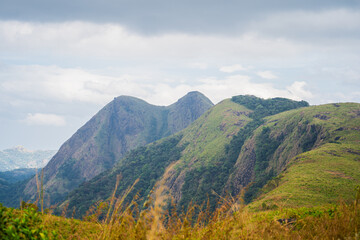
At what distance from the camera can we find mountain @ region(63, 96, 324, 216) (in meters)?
90.3

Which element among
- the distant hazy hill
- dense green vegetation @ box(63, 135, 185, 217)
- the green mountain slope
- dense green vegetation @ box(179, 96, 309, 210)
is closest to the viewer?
the green mountain slope

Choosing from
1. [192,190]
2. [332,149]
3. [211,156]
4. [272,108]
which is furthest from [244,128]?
[332,149]

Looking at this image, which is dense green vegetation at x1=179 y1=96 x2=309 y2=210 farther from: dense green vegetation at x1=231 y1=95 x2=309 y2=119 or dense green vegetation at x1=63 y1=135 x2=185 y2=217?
dense green vegetation at x1=63 y1=135 x2=185 y2=217

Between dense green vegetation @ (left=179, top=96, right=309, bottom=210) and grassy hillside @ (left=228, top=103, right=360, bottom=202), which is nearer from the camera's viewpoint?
grassy hillside @ (left=228, top=103, right=360, bottom=202)

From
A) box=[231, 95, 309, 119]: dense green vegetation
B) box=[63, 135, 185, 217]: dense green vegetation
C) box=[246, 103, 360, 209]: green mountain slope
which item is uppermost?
box=[231, 95, 309, 119]: dense green vegetation

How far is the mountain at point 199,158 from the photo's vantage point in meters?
90.3

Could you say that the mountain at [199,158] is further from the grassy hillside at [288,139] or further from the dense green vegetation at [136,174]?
the grassy hillside at [288,139]

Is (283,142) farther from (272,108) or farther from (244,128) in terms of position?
(272,108)

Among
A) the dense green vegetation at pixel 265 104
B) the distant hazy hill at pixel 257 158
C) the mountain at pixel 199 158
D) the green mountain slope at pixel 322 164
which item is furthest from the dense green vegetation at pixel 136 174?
the green mountain slope at pixel 322 164

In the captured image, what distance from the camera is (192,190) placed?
293 feet

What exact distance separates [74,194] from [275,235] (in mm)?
125615

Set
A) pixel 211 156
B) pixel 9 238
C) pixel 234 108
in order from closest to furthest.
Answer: pixel 9 238 → pixel 211 156 → pixel 234 108

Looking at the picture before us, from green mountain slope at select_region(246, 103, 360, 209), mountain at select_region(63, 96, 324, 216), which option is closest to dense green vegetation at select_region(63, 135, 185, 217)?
mountain at select_region(63, 96, 324, 216)

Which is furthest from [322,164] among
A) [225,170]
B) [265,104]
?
[265,104]
